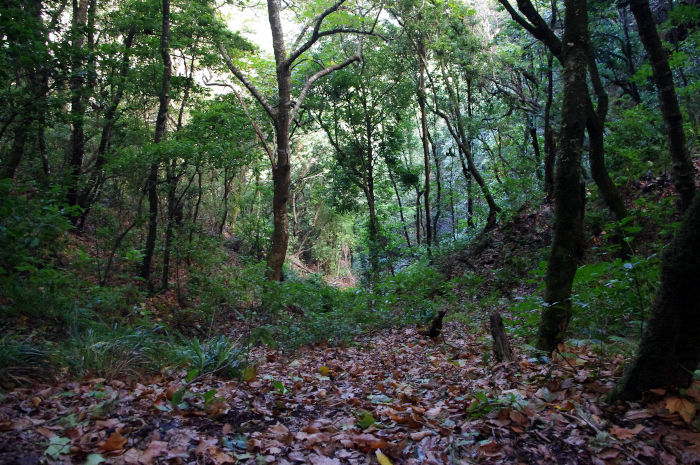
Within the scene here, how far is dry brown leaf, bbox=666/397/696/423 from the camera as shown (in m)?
2.24

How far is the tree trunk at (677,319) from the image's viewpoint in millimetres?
2311

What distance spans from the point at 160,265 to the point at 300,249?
16.0m

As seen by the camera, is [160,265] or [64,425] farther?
[160,265]

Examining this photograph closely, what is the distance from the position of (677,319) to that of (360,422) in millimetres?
2124

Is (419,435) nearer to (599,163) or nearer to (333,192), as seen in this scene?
(599,163)

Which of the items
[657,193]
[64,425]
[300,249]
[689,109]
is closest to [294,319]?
[64,425]

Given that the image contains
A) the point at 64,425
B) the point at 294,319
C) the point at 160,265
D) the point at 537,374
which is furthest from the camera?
the point at 160,265

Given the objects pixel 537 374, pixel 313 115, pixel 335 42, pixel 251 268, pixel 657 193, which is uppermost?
pixel 335 42

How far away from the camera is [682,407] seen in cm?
229

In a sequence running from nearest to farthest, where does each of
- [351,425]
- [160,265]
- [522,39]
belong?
1. [351,425]
2. [160,265]
3. [522,39]

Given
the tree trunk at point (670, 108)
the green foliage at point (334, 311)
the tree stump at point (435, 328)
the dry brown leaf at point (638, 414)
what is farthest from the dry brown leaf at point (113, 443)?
the tree trunk at point (670, 108)

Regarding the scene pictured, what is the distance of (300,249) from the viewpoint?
2739cm

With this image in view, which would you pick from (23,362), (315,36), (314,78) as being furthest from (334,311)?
(314,78)

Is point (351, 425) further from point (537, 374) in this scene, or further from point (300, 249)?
point (300, 249)
